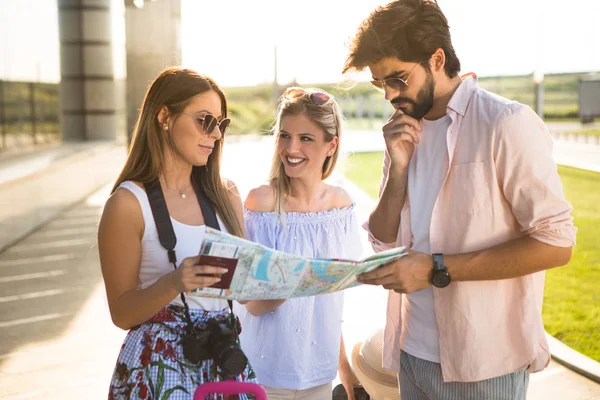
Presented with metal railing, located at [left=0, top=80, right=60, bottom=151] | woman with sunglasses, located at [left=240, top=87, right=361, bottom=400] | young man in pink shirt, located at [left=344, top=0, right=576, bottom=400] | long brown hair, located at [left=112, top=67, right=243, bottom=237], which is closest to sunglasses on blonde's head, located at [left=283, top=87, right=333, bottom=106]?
woman with sunglasses, located at [left=240, top=87, right=361, bottom=400]

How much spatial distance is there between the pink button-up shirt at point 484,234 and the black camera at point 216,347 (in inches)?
25.9

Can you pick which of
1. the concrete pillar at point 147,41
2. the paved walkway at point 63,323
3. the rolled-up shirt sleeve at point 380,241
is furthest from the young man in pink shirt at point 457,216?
the concrete pillar at point 147,41

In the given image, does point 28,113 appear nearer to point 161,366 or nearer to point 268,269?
point 161,366

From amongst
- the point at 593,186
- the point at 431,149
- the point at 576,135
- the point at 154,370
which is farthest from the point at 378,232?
the point at 576,135

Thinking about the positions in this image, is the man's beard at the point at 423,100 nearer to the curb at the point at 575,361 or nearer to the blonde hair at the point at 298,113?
the blonde hair at the point at 298,113

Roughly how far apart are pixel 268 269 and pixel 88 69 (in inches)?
663

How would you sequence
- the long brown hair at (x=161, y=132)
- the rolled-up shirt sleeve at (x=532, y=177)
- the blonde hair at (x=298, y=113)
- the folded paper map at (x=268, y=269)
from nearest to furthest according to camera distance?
the folded paper map at (x=268, y=269)
the rolled-up shirt sleeve at (x=532, y=177)
the long brown hair at (x=161, y=132)
the blonde hair at (x=298, y=113)

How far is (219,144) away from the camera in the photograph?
2684 mm

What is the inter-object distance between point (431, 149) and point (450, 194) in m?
0.20

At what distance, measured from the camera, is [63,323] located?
616 centimetres

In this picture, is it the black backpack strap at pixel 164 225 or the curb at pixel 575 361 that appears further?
the curb at pixel 575 361

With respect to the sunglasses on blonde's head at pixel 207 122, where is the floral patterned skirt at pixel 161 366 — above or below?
below

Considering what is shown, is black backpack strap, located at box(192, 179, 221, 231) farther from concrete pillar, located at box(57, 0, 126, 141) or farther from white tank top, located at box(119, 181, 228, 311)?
concrete pillar, located at box(57, 0, 126, 141)

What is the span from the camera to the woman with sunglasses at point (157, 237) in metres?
2.16
